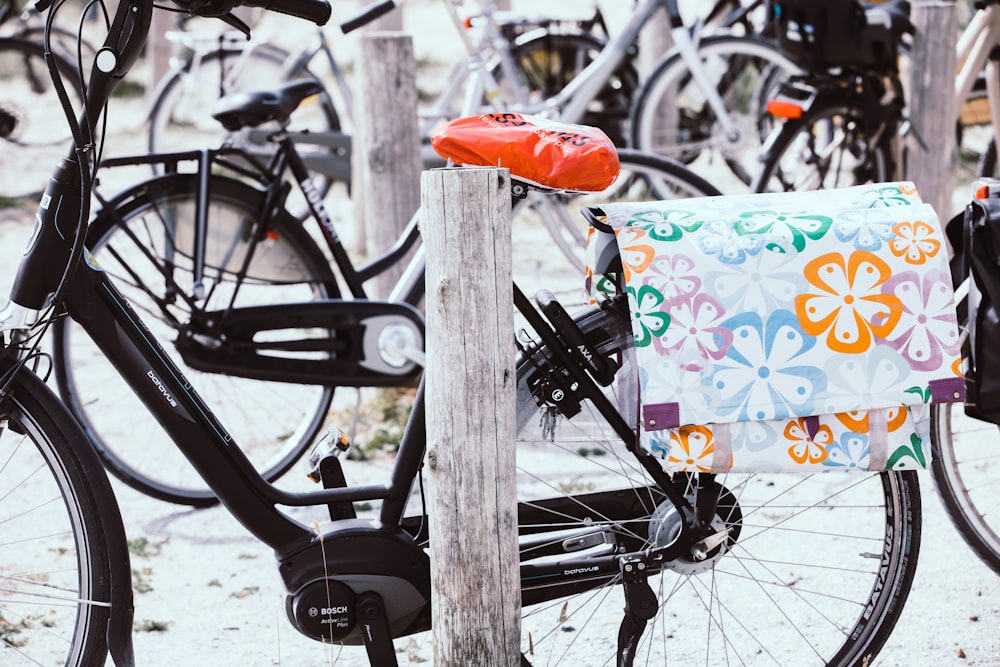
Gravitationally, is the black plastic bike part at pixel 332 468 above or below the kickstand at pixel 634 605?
above

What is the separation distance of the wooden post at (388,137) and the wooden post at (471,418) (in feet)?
7.10

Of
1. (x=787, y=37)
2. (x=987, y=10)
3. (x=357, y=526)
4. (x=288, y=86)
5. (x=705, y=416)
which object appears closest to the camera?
(x=705, y=416)

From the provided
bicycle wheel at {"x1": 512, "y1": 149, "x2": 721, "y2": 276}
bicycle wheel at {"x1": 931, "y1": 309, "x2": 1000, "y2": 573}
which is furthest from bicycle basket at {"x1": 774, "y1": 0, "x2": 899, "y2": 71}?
bicycle wheel at {"x1": 931, "y1": 309, "x2": 1000, "y2": 573}

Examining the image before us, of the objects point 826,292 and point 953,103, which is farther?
point 953,103

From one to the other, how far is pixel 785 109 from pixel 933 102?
66 cm

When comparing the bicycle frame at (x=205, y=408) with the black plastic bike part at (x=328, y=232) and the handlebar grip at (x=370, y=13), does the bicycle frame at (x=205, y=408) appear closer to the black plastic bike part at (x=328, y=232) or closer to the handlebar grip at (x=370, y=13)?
the black plastic bike part at (x=328, y=232)

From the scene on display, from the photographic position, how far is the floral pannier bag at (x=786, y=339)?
7.27ft

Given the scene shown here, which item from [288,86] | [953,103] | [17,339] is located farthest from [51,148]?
[17,339]

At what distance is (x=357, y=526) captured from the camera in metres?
2.44

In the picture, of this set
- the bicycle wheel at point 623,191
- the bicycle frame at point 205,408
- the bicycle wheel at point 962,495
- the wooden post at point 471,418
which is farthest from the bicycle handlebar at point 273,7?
the bicycle wheel at point 962,495

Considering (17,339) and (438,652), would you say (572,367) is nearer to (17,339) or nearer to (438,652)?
(438,652)

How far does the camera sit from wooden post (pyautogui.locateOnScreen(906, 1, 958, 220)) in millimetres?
4871

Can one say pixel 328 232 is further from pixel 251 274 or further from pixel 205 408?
pixel 205 408

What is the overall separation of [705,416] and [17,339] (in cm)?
133
